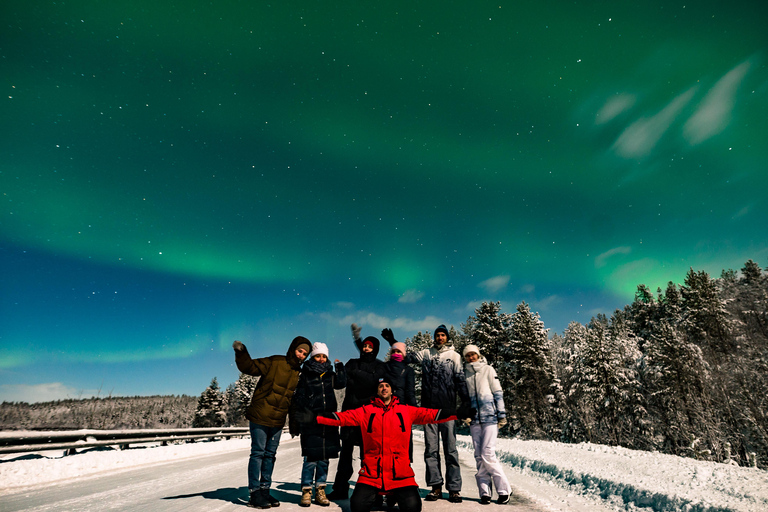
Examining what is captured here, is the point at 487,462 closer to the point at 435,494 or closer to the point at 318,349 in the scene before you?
the point at 435,494

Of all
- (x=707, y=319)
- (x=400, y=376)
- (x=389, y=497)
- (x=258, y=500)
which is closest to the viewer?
(x=389, y=497)

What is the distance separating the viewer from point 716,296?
1778 inches

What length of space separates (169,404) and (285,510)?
583ft

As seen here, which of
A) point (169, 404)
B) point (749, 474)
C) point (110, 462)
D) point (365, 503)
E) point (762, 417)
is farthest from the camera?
point (169, 404)

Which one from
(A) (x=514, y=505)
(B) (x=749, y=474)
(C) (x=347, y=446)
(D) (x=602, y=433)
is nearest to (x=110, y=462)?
(C) (x=347, y=446)

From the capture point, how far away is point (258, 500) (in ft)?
14.7

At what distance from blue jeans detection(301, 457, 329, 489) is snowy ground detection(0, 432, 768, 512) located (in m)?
3.04

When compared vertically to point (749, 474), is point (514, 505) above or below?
below

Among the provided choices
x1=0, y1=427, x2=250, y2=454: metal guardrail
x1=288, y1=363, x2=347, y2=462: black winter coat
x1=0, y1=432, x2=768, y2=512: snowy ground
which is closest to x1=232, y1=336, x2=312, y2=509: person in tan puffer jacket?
x1=288, y1=363, x2=347, y2=462: black winter coat

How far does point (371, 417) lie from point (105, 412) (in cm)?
17898

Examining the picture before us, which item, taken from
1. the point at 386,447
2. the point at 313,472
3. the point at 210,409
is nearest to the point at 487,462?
the point at 386,447

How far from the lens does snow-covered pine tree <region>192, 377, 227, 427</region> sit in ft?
176

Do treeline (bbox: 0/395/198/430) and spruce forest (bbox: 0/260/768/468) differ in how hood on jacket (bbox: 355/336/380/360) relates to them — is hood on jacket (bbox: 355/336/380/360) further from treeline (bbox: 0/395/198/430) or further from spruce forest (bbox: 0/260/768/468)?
treeline (bbox: 0/395/198/430)

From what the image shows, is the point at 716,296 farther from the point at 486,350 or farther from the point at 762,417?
the point at 486,350
